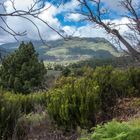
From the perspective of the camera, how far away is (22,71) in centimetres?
5066

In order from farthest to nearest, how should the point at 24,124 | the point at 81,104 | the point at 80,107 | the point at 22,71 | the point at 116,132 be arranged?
the point at 22,71, the point at 81,104, the point at 80,107, the point at 24,124, the point at 116,132

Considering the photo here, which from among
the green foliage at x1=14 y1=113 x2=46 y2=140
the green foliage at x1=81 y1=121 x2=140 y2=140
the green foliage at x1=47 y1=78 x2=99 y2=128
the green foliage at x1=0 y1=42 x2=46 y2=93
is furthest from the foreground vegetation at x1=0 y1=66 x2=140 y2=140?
the green foliage at x1=0 y1=42 x2=46 y2=93

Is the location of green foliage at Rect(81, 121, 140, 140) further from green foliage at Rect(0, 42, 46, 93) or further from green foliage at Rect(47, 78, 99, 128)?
green foliage at Rect(0, 42, 46, 93)

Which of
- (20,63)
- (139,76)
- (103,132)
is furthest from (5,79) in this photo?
(103,132)

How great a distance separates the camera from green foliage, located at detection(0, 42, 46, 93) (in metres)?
49.7

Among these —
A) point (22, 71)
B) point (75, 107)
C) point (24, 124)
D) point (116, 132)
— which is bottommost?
point (24, 124)

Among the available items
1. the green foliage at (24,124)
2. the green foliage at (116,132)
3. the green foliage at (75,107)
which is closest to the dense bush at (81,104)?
the green foliage at (75,107)

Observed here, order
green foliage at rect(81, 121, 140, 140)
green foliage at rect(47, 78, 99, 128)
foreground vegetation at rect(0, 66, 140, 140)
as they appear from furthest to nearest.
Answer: green foliage at rect(47, 78, 99, 128) → foreground vegetation at rect(0, 66, 140, 140) → green foliage at rect(81, 121, 140, 140)

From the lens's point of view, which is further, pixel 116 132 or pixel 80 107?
pixel 80 107

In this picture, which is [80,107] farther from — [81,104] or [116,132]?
[116,132]

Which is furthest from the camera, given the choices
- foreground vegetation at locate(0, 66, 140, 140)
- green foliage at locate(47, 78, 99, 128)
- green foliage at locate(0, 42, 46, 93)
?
green foliage at locate(0, 42, 46, 93)

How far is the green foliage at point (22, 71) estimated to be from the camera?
4969 centimetres

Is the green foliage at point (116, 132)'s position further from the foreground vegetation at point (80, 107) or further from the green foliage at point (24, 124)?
the green foliage at point (24, 124)

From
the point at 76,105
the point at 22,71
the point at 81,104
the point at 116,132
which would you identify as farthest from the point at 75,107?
the point at 22,71
